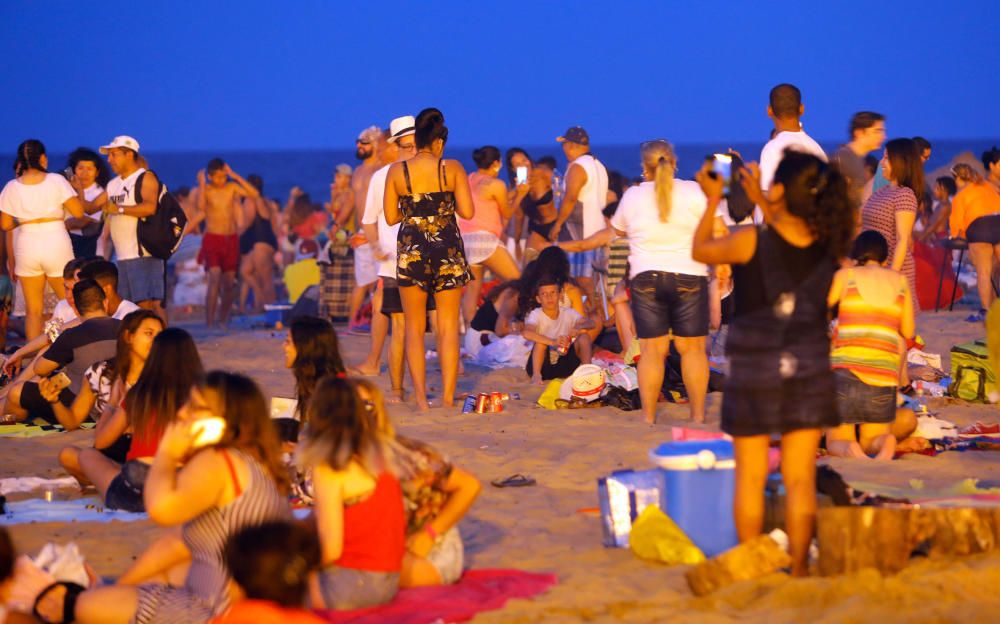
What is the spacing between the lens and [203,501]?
4.03 m

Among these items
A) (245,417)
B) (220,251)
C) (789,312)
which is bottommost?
(245,417)

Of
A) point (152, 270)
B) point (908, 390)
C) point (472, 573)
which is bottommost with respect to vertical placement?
point (472, 573)

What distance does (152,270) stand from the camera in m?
10.2

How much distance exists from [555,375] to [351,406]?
5.40m

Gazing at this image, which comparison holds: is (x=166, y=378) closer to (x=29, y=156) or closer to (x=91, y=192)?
(x=29, y=156)

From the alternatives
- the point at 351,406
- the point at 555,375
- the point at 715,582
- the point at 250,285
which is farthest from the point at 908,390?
the point at 250,285

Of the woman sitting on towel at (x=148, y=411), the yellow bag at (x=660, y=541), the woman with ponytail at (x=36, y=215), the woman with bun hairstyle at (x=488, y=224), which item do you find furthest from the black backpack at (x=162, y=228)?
the yellow bag at (x=660, y=541)

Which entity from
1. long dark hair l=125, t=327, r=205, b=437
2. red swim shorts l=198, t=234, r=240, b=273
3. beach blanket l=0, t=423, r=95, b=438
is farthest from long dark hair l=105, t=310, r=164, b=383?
red swim shorts l=198, t=234, r=240, b=273

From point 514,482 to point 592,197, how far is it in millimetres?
5287

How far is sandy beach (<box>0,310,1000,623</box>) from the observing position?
4156 mm

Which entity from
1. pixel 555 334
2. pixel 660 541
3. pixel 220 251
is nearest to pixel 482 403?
pixel 555 334

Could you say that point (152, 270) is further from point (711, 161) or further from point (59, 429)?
point (711, 161)

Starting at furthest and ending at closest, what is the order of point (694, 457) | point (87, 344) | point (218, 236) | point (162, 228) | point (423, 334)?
point (218, 236), point (162, 228), point (423, 334), point (87, 344), point (694, 457)

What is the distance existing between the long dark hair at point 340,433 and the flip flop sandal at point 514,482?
1975 millimetres
